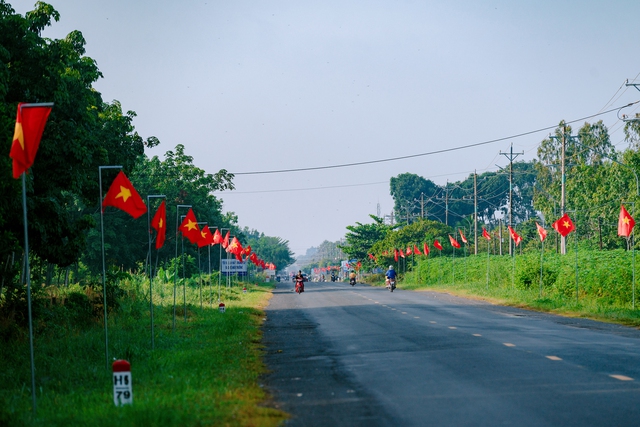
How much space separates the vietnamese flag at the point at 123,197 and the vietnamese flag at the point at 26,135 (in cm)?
568

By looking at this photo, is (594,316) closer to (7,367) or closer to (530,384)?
(530,384)

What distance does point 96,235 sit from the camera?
176ft

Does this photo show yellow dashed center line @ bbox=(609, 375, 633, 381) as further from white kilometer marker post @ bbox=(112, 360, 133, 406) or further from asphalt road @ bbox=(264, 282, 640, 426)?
white kilometer marker post @ bbox=(112, 360, 133, 406)

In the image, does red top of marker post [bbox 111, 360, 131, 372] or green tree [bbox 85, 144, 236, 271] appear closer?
red top of marker post [bbox 111, 360, 131, 372]

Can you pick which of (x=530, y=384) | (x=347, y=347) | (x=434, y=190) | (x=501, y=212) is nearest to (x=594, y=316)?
(x=347, y=347)

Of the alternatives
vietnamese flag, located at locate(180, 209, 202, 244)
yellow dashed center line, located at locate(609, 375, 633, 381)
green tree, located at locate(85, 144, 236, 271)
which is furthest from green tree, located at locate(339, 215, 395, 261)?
yellow dashed center line, located at locate(609, 375, 633, 381)

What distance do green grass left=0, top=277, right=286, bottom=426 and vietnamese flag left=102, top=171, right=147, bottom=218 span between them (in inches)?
115

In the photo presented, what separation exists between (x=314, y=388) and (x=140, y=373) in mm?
3315

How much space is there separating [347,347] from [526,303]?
18469 mm

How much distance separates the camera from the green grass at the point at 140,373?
886 centimetres

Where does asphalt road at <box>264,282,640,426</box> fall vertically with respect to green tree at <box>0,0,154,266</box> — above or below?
below

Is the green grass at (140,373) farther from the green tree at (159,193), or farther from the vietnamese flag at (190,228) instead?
the green tree at (159,193)

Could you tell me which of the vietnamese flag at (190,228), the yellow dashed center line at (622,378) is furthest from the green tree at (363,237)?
the yellow dashed center line at (622,378)

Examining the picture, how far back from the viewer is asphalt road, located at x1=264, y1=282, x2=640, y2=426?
8852 millimetres
